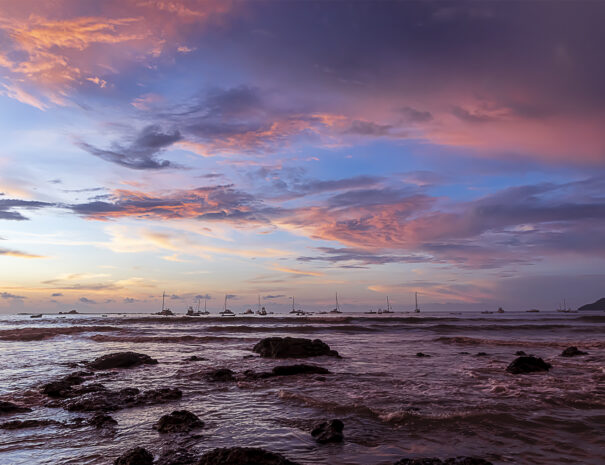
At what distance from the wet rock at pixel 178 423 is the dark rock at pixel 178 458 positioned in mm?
1364

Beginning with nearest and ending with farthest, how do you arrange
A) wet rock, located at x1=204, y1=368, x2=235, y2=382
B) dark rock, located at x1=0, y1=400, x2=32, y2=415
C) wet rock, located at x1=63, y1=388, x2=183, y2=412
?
dark rock, located at x1=0, y1=400, x2=32, y2=415, wet rock, located at x1=63, y1=388, x2=183, y2=412, wet rock, located at x1=204, y1=368, x2=235, y2=382

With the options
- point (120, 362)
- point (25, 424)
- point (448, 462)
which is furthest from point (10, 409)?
point (448, 462)

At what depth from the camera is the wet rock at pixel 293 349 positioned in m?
23.0

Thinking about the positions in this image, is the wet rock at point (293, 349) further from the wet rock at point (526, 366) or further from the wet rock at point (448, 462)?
the wet rock at point (448, 462)

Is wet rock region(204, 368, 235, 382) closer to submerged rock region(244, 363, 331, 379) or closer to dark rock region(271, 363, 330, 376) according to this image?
submerged rock region(244, 363, 331, 379)

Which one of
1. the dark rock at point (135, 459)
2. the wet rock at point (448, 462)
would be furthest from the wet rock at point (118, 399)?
the wet rock at point (448, 462)

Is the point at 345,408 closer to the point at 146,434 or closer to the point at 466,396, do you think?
the point at 466,396

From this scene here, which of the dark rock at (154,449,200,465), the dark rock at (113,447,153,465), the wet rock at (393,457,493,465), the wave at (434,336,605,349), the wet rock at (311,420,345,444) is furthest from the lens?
the wave at (434,336,605,349)

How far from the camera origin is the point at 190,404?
11.0 meters

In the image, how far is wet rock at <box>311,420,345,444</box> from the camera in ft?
24.7

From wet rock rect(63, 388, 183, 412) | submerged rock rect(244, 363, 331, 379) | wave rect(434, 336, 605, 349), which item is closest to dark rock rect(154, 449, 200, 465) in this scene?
wet rock rect(63, 388, 183, 412)

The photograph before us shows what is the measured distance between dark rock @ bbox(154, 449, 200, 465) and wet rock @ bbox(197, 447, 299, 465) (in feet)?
1.59

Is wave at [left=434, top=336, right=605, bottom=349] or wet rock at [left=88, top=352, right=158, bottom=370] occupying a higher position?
wet rock at [left=88, top=352, right=158, bottom=370]

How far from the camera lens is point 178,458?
6.49 m
